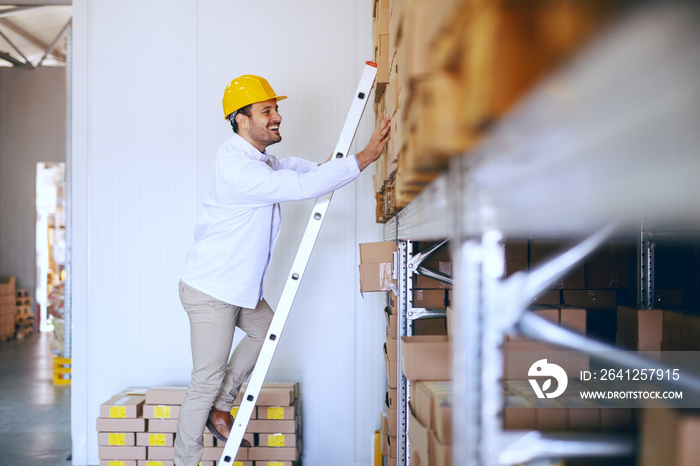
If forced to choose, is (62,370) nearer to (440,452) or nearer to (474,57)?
(440,452)

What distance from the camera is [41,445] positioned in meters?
3.67

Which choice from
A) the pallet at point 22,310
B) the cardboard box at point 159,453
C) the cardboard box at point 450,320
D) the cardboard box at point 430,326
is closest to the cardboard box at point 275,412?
the cardboard box at point 159,453

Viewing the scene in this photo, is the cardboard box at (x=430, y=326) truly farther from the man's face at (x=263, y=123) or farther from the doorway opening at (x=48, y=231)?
the doorway opening at (x=48, y=231)

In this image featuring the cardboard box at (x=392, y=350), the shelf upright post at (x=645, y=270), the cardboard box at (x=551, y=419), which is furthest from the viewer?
the cardboard box at (x=392, y=350)

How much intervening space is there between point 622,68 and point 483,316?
1.18ft

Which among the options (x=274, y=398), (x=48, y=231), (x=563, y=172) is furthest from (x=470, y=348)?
(x=48, y=231)

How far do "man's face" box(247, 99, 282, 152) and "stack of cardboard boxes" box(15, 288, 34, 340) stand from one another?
7.99 metres

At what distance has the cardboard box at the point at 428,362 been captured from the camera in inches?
54.5

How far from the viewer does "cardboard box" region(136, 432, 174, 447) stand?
3072 mm

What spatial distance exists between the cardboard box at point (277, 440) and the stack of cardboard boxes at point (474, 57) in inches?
102

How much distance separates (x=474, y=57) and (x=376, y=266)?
6.20 ft

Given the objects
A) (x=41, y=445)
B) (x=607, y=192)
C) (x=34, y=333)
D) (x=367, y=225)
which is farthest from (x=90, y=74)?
(x=34, y=333)

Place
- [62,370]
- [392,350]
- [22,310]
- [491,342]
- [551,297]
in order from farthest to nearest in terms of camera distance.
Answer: [22,310], [62,370], [392,350], [551,297], [491,342]

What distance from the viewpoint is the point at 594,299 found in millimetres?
2129
